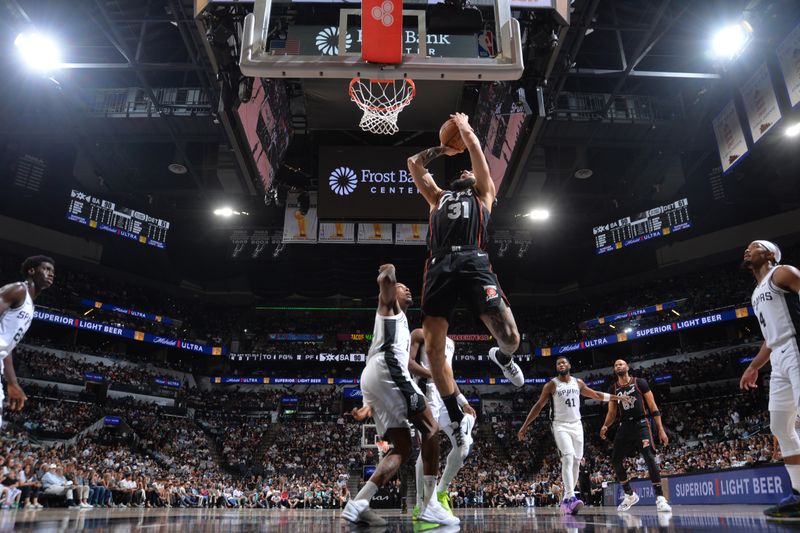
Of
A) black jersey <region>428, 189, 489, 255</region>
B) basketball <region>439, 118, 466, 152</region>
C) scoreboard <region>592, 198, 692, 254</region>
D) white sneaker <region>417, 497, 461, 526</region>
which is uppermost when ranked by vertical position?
scoreboard <region>592, 198, 692, 254</region>

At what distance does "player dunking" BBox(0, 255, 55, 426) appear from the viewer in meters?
4.38

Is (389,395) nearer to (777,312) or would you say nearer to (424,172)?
(424,172)

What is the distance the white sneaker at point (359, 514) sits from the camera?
155 inches

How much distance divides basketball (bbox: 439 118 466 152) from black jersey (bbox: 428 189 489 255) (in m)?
0.48

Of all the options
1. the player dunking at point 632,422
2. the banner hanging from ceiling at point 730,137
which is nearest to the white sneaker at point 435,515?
the player dunking at point 632,422

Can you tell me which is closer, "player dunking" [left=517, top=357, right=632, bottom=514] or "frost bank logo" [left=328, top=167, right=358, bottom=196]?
"player dunking" [left=517, top=357, right=632, bottom=514]

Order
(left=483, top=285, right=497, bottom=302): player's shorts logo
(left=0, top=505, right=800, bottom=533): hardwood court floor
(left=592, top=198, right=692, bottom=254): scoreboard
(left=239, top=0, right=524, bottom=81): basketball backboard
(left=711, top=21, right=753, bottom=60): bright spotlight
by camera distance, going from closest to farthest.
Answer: (left=0, top=505, right=800, bottom=533): hardwood court floor
(left=483, top=285, right=497, bottom=302): player's shorts logo
(left=239, top=0, right=524, bottom=81): basketball backboard
(left=711, top=21, right=753, bottom=60): bright spotlight
(left=592, top=198, right=692, bottom=254): scoreboard

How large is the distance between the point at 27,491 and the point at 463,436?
13.6m

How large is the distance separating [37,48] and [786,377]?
14.6 metres

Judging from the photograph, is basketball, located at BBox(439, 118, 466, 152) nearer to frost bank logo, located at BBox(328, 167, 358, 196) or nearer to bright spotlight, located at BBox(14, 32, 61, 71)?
frost bank logo, located at BBox(328, 167, 358, 196)

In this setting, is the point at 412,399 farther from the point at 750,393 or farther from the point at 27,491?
the point at 750,393

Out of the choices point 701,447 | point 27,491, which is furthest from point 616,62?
point 27,491

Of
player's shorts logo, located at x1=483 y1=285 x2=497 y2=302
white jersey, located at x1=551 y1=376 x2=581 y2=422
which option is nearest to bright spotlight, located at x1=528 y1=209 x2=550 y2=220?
white jersey, located at x1=551 y1=376 x2=581 y2=422

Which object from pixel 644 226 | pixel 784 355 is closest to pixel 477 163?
pixel 784 355
